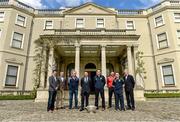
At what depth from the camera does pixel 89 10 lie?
22.5 metres

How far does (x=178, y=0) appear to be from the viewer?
835 inches

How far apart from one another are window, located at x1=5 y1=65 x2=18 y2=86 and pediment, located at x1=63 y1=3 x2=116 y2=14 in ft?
30.4

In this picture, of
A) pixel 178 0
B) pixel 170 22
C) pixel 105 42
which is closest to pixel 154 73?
pixel 170 22

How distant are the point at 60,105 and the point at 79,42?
311 inches

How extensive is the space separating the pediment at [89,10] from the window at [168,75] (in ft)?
31.0

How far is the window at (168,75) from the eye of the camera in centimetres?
1866

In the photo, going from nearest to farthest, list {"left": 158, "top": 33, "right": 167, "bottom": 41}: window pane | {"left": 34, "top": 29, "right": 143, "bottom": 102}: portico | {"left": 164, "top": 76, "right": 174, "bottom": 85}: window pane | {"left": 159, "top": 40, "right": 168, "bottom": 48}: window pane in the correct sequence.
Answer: {"left": 34, "top": 29, "right": 143, "bottom": 102}: portico
{"left": 164, "top": 76, "right": 174, "bottom": 85}: window pane
{"left": 159, "top": 40, "right": 168, "bottom": 48}: window pane
{"left": 158, "top": 33, "right": 167, "bottom": 41}: window pane

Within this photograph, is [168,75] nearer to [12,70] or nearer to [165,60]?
[165,60]

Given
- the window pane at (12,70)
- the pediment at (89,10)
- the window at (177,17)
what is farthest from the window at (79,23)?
the window at (177,17)

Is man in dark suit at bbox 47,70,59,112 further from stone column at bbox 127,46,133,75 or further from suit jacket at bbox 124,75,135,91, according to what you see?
stone column at bbox 127,46,133,75

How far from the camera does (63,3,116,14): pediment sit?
2233 centimetres

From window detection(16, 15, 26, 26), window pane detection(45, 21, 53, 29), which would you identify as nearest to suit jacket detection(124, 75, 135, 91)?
window pane detection(45, 21, 53, 29)

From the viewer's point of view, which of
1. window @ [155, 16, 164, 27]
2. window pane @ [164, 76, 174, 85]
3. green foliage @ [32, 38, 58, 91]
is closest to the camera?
green foliage @ [32, 38, 58, 91]

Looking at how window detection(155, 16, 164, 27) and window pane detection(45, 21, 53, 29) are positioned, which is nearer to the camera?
window detection(155, 16, 164, 27)
